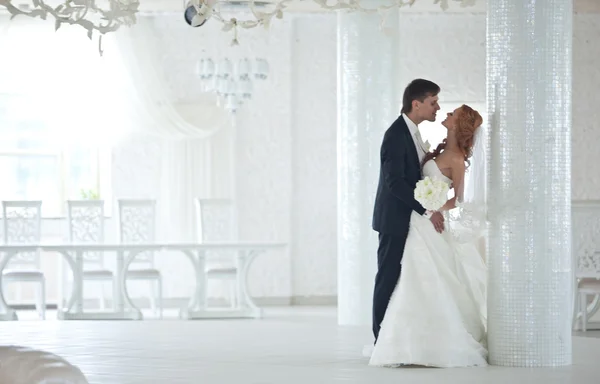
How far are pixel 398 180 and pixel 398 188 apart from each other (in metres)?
0.05

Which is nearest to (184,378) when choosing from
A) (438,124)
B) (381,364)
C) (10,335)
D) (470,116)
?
(381,364)

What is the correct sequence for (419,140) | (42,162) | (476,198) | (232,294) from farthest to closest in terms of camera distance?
(42,162) < (232,294) < (419,140) < (476,198)

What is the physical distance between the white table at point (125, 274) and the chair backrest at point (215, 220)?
35 centimetres

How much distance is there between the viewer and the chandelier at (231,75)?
33.7 ft

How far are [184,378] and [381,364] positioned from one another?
1129 mm

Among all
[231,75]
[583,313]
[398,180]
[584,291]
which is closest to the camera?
[398,180]

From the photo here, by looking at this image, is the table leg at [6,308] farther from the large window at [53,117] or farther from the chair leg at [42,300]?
the large window at [53,117]

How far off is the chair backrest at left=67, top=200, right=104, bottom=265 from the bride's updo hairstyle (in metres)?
5.31

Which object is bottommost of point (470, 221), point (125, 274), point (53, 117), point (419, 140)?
point (125, 274)

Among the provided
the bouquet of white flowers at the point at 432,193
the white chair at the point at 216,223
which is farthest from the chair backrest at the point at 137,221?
the bouquet of white flowers at the point at 432,193

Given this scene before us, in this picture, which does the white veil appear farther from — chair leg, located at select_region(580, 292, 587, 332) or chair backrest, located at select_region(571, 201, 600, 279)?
chair leg, located at select_region(580, 292, 587, 332)

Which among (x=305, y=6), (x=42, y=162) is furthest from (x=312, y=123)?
(x=42, y=162)

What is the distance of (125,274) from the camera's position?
34.2 ft

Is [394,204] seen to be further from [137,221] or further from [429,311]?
[137,221]
